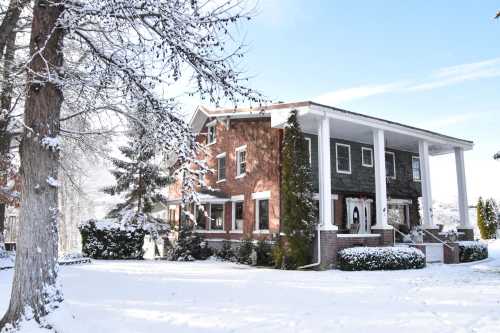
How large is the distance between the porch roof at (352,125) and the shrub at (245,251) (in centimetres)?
568

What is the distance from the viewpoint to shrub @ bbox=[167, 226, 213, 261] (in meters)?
21.3

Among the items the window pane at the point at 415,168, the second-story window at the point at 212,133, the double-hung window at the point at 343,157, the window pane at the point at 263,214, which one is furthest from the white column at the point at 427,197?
the second-story window at the point at 212,133

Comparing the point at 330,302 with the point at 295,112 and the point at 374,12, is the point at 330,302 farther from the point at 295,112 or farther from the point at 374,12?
the point at 295,112

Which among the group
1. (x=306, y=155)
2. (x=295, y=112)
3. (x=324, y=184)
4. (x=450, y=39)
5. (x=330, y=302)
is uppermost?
(x=450, y=39)

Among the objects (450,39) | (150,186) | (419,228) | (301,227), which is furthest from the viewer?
(150,186)

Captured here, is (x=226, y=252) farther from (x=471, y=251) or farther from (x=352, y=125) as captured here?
(x=471, y=251)

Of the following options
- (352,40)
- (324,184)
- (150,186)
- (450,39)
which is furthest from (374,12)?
(150,186)

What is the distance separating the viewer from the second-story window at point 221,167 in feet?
76.4

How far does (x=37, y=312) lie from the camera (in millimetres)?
6160

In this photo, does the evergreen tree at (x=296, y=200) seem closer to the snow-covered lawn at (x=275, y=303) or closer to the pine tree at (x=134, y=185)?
the snow-covered lawn at (x=275, y=303)

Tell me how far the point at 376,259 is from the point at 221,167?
10.8m

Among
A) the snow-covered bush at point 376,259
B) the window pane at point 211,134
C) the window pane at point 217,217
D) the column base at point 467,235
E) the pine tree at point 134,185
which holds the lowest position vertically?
the snow-covered bush at point 376,259

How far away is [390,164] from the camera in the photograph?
23203 mm

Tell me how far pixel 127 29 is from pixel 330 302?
22.1 feet
